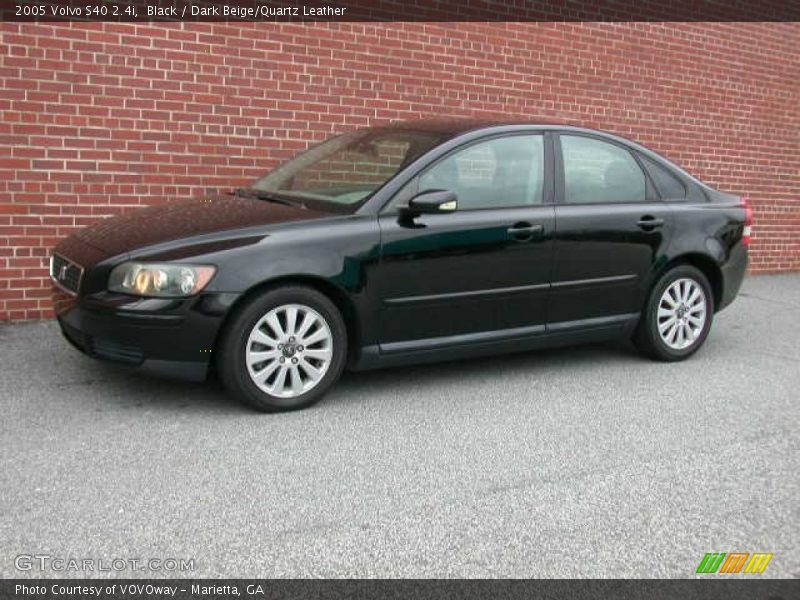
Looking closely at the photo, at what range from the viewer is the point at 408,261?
4957 millimetres

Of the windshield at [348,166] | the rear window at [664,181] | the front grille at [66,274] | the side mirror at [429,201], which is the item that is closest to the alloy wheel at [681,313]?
the rear window at [664,181]

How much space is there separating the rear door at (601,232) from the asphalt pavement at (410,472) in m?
0.48

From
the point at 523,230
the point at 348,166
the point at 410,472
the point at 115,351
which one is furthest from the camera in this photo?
the point at 348,166

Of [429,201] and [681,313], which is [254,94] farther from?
[681,313]

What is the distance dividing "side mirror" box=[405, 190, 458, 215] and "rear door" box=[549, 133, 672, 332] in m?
0.88

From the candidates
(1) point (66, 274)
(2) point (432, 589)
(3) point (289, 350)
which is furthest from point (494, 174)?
(2) point (432, 589)

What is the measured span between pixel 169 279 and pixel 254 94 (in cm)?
330

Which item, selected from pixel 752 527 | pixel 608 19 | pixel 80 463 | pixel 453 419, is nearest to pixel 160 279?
pixel 80 463

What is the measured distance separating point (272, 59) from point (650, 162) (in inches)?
128

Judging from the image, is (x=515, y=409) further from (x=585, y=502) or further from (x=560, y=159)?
(x=560, y=159)

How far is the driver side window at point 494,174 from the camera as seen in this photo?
522cm

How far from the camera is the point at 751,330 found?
24.5ft

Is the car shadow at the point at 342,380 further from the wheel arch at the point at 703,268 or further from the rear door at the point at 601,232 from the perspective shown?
the wheel arch at the point at 703,268

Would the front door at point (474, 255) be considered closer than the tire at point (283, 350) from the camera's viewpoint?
No
